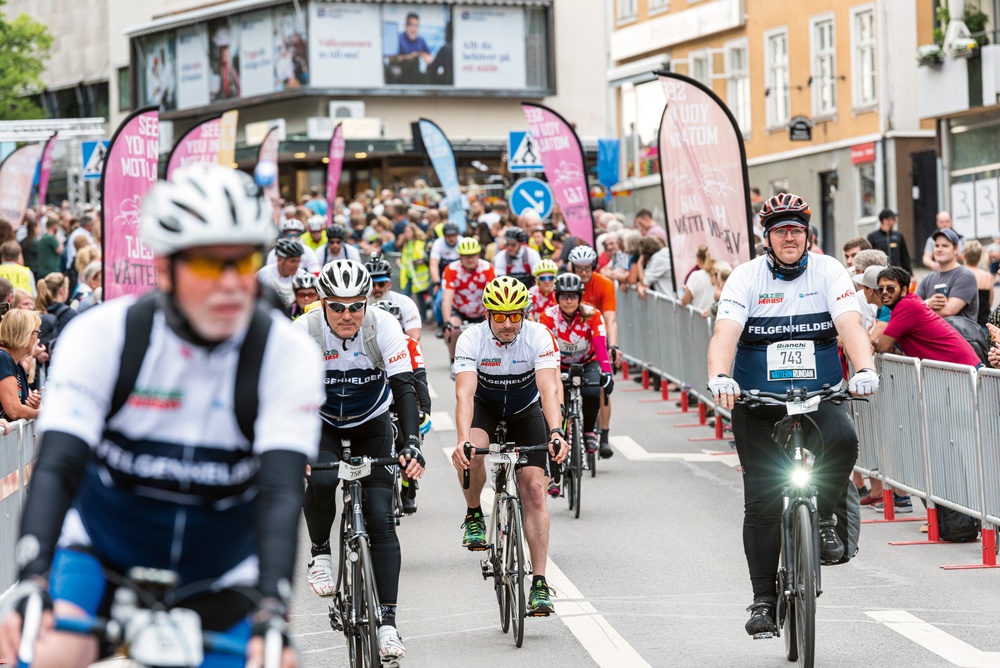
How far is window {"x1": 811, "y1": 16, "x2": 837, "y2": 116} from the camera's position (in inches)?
1614

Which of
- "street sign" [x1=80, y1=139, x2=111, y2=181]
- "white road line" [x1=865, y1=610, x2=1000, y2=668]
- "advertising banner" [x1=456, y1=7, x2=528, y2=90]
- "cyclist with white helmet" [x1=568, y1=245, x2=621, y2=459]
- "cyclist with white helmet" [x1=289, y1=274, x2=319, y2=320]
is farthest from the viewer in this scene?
"advertising banner" [x1=456, y1=7, x2=528, y2=90]

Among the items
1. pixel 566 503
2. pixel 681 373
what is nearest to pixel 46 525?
pixel 566 503

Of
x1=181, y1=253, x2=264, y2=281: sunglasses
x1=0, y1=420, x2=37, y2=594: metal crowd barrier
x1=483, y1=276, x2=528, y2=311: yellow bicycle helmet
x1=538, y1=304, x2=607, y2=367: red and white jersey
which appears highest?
x1=181, y1=253, x2=264, y2=281: sunglasses

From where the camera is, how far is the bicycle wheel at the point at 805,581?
25.0 feet

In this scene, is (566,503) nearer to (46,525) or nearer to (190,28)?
(46,525)

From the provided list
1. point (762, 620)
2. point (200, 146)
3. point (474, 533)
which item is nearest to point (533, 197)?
point (200, 146)

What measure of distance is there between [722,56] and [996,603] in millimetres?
38503

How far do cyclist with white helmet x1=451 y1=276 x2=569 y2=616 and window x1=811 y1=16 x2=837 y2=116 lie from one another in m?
31.9

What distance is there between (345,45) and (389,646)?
65121 mm

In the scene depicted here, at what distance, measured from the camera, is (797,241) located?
26.9 feet

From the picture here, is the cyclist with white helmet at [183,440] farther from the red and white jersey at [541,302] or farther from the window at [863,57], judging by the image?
the window at [863,57]

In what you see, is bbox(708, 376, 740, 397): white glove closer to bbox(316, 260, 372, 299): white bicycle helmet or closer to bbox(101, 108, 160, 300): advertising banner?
bbox(316, 260, 372, 299): white bicycle helmet

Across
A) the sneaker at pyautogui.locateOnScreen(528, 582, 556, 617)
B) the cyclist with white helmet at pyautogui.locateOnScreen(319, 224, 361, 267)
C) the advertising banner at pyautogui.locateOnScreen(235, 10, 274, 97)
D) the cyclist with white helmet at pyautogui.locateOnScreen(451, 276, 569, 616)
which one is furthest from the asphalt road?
the advertising banner at pyautogui.locateOnScreen(235, 10, 274, 97)

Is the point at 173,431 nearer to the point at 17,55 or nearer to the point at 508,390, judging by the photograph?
the point at 508,390
